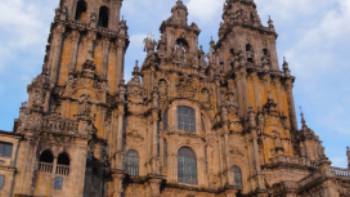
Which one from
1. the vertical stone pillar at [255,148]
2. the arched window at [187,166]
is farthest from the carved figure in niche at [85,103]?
the vertical stone pillar at [255,148]

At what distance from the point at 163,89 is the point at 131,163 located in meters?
8.46

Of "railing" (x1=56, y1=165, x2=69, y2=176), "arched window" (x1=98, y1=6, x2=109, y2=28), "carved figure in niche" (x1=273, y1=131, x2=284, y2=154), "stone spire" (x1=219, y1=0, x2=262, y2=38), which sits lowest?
"railing" (x1=56, y1=165, x2=69, y2=176)

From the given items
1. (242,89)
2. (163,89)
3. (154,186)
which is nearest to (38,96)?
(154,186)

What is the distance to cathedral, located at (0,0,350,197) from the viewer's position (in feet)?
96.2

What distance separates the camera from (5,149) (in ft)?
88.0

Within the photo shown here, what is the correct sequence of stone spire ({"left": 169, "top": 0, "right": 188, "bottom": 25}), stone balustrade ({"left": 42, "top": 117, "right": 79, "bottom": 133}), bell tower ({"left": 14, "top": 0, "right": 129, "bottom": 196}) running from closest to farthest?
bell tower ({"left": 14, "top": 0, "right": 129, "bottom": 196})
stone balustrade ({"left": 42, "top": 117, "right": 79, "bottom": 133})
stone spire ({"left": 169, "top": 0, "right": 188, "bottom": 25})

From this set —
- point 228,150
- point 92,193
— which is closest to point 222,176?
point 228,150

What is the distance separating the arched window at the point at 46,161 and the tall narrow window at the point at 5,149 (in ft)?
6.25

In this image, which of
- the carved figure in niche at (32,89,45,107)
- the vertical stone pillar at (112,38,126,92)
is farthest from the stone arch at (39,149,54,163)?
the vertical stone pillar at (112,38,126,92)

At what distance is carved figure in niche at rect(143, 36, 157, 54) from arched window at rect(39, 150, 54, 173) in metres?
17.5

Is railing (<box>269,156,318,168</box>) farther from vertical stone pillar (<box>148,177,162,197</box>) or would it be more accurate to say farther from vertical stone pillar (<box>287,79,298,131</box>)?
vertical stone pillar (<box>148,177,162,197</box>)

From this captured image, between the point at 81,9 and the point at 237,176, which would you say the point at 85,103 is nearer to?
the point at 81,9

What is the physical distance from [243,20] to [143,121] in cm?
2009

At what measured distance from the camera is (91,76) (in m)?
39.1
